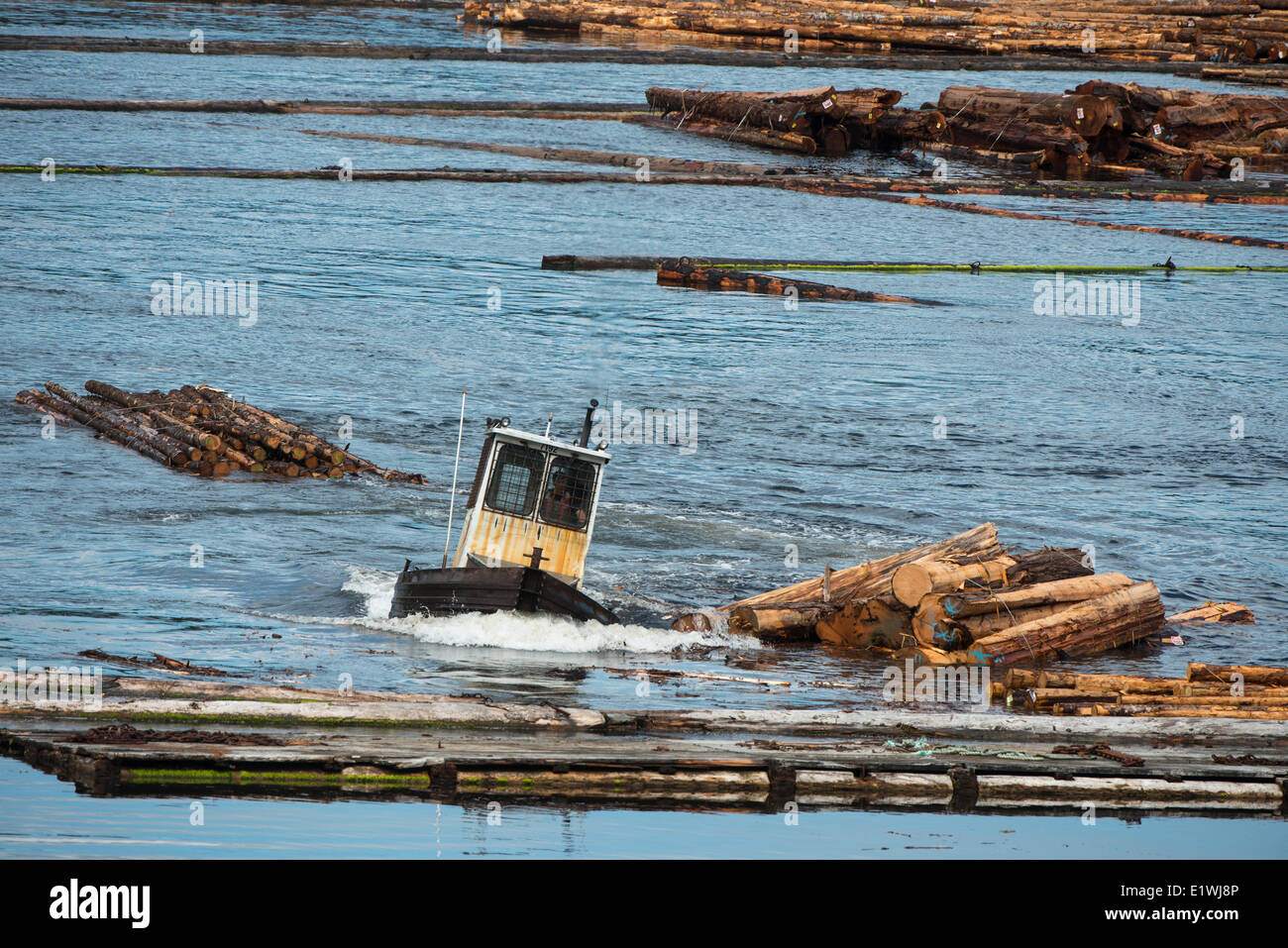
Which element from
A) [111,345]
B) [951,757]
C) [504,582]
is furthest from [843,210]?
[951,757]

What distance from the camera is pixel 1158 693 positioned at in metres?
16.7

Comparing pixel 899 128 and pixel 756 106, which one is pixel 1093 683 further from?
pixel 756 106

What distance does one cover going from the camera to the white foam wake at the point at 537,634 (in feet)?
62.1

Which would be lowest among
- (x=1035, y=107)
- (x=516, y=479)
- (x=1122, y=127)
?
(x=516, y=479)

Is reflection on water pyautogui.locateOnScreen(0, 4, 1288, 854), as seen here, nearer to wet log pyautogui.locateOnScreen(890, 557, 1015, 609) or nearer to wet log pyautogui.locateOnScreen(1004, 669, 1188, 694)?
wet log pyautogui.locateOnScreen(890, 557, 1015, 609)

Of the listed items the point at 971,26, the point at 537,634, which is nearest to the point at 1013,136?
the point at 971,26

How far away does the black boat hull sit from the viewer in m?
18.8

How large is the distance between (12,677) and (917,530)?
614 inches

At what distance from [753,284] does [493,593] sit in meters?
25.8

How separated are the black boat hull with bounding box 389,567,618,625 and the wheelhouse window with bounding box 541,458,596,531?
808mm

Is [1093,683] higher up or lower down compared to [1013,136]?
lower down

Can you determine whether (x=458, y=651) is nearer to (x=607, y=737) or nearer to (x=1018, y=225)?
(x=607, y=737)

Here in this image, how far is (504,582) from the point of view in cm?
1883

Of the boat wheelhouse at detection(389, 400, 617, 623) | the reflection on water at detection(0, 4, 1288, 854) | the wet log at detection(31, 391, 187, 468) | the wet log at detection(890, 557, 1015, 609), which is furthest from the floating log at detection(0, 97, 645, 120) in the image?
the wet log at detection(890, 557, 1015, 609)
